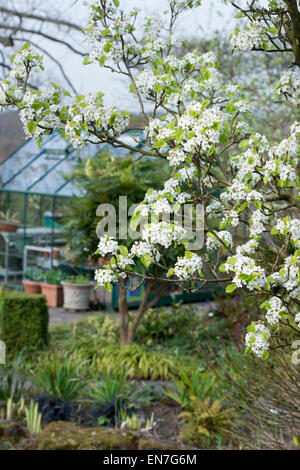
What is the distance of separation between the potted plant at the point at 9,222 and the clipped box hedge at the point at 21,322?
15.2 ft

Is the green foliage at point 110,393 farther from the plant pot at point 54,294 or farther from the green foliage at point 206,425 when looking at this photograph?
the plant pot at point 54,294

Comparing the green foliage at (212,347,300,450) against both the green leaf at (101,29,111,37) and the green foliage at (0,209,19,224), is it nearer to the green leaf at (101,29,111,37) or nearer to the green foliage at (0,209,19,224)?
the green leaf at (101,29,111,37)

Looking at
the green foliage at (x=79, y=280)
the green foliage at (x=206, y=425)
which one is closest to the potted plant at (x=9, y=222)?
the green foliage at (x=79, y=280)

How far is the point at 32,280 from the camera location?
1036cm

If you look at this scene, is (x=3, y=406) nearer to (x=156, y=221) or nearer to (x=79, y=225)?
(x=79, y=225)

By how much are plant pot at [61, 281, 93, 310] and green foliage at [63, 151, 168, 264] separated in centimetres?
282

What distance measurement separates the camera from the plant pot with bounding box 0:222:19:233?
10.8 m

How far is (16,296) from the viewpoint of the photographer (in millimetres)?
6418

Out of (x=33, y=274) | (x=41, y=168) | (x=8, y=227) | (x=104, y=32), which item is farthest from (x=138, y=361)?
(x=8, y=227)

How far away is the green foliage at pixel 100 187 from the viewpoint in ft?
18.4

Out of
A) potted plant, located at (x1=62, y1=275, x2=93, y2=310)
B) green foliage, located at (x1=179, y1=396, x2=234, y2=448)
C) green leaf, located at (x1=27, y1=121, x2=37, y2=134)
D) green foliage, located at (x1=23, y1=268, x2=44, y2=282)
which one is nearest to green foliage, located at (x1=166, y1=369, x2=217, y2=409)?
green foliage, located at (x1=179, y1=396, x2=234, y2=448)

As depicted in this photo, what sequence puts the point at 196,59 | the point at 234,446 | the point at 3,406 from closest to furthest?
the point at 196,59
the point at 234,446
the point at 3,406
